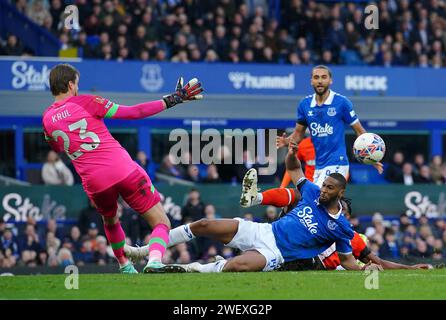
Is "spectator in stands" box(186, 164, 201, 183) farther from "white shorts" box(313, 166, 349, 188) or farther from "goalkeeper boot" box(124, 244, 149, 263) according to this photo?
"goalkeeper boot" box(124, 244, 149, 263)

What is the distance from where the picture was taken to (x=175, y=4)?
27.2 metres

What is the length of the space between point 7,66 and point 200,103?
4649 millimetres

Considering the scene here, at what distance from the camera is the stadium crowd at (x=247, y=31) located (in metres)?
25.4

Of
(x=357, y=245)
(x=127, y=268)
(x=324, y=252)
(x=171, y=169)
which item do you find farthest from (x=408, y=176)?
(x=127, y=268)

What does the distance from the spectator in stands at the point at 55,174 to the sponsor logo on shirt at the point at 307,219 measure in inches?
396

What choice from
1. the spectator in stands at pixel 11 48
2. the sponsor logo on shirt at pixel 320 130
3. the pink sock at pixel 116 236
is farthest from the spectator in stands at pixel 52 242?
the pink sock at pixel 116 236

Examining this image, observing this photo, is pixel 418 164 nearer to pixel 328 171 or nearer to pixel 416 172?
pixel 416 172

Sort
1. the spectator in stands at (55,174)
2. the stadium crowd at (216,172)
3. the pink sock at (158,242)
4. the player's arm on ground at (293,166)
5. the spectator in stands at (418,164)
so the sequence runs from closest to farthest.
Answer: the pink sock at (158,242), the player's arm on ground at (293,166), the spectator in stands at (55,174), the stadium crowd at (216,172), the spectator in stands at (418,164)

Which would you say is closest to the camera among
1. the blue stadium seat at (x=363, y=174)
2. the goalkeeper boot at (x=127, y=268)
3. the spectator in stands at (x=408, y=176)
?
the goalkeeper boot at (x=127, y=268)

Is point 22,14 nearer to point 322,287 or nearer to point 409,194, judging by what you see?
point 409,194

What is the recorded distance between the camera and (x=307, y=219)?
13008 mm

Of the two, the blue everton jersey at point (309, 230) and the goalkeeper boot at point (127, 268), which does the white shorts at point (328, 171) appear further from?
the goalkeeper boot at point (127, 268)
